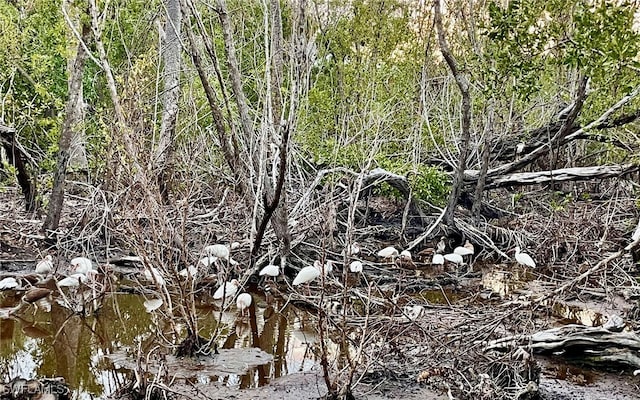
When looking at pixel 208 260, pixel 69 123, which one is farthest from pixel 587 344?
pixel 69 123

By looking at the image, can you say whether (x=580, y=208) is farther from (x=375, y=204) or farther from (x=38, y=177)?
(x=38, y=177)

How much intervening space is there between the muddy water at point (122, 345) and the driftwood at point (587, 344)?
1719 millimetres

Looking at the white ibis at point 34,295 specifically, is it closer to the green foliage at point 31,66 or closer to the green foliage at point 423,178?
the green foliage at point 31,66

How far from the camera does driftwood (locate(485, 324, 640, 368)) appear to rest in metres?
5.28

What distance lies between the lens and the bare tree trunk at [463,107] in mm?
9773

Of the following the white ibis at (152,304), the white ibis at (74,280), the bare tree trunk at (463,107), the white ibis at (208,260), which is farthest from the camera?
the bare tree trunk at (463,107)

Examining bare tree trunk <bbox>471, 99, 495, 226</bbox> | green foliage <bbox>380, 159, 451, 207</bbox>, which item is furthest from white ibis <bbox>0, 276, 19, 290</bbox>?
bare tree trunk <bbox>471, 99, 495, 226</bbox>

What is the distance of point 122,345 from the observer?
6.28 meters

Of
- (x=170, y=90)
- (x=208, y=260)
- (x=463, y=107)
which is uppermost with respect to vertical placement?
(x=170, y=90)

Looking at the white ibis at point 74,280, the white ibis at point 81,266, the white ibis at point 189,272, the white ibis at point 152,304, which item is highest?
the white ibis at point 189,272

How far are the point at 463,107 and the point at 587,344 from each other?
214 inches

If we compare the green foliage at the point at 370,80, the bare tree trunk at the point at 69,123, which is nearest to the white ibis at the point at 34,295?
the bare tree trunk at the point at 69,123

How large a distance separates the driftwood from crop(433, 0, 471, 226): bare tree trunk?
5.01 metres

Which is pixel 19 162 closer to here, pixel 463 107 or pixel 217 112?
pixel 217 112
